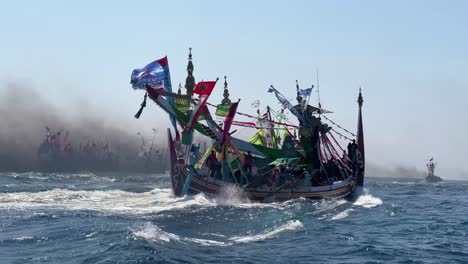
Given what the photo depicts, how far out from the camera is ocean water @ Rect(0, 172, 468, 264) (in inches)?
868

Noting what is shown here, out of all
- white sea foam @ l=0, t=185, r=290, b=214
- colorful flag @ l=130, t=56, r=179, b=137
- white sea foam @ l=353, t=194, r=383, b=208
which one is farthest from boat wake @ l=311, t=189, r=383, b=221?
colorful flag @ l=130, t=56, r=179, b=137

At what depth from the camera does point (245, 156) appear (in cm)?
4916

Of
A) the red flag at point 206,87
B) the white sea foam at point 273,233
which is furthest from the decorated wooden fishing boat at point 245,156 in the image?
the white sea foam at point 273,233

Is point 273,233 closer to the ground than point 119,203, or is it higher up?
higher up

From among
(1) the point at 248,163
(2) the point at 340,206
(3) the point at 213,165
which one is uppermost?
(1) the point at 248,163

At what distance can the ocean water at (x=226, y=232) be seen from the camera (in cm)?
2205

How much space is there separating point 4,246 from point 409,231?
2069 centimetres

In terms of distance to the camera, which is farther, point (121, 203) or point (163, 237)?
point (121, 203)

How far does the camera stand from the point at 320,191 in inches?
1785

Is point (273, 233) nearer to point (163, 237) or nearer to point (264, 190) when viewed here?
point (163, 237)

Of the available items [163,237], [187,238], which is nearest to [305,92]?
[187,238]

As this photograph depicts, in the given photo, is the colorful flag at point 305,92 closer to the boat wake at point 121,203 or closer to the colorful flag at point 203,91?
the colorful flag at point 203,91

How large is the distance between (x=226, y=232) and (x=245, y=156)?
21.3 meters

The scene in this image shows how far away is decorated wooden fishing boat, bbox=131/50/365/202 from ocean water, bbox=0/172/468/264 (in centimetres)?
229
